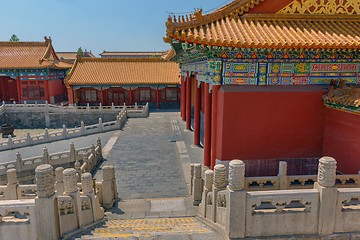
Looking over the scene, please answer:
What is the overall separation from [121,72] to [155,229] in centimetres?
2709

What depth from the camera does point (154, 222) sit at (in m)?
7.74

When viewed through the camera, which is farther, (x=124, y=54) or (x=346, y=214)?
(x=124, y=54)

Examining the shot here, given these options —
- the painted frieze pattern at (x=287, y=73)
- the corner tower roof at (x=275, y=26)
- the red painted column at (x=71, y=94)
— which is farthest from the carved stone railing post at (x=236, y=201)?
the red painted column at (x=71, y=94)

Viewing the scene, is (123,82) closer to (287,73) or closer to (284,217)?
(287,73)

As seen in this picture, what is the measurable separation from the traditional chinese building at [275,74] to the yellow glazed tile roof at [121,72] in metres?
21.4

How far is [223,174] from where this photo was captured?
703 cm

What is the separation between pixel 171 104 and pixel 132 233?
86.6 ft

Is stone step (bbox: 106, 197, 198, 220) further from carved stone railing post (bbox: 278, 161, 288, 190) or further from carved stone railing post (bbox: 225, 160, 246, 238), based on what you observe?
carved stone railing post (bbox: 278, 161, 288, 190)

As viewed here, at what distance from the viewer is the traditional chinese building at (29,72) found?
3148 cm

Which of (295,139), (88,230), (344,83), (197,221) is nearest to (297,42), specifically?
(344,83)

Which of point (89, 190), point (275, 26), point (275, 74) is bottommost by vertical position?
point (89, 190)

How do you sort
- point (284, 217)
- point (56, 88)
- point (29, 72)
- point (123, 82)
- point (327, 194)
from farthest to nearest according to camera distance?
point (56, 88)
point (29, 72)
point (123, 82)
point (284, 217)
point (327, 194)

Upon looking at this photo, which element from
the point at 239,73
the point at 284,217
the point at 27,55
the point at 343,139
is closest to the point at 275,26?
the point at 239,73

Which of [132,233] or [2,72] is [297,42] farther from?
[2,72]
